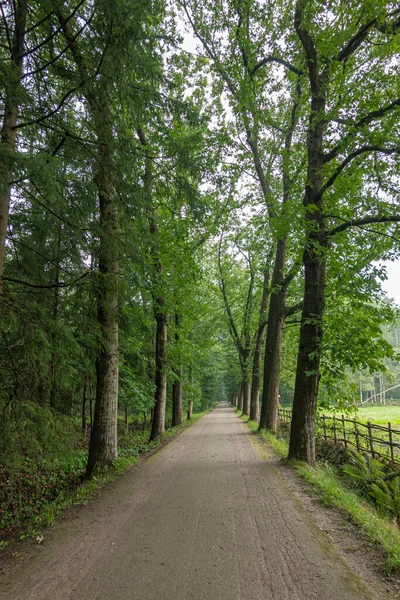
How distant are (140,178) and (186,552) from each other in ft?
18.5

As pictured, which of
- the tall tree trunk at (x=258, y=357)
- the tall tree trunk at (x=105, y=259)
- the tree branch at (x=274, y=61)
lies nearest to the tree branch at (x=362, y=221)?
the tree branch at (x=274, y=61)

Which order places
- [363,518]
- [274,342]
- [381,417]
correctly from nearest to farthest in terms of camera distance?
1. [363,518]
2. [274,342]
3. [381,417]

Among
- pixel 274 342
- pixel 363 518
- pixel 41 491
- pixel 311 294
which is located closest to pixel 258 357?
pixel 274 342

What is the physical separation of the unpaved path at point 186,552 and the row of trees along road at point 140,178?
1.48m

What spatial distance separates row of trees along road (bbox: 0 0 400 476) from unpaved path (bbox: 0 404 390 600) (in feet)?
4.84

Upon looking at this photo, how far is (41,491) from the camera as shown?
6.19 meters

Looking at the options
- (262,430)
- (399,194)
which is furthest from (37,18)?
(262,430)

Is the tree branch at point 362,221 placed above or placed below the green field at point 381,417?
above

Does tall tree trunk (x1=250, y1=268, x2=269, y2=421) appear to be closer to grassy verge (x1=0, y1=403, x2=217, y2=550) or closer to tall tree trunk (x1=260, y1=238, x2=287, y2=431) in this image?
tall tree trunk (x1=260, y1=238, x2=287, y2=431)

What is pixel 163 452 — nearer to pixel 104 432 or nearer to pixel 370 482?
pixel 104 432

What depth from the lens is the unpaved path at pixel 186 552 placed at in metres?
2.71

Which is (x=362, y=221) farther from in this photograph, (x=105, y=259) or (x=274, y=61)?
(x=274, y=61)

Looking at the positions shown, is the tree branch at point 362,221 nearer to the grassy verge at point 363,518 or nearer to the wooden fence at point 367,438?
the grassy verge at point 363,518

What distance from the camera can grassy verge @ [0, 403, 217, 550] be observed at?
13.8 feet
